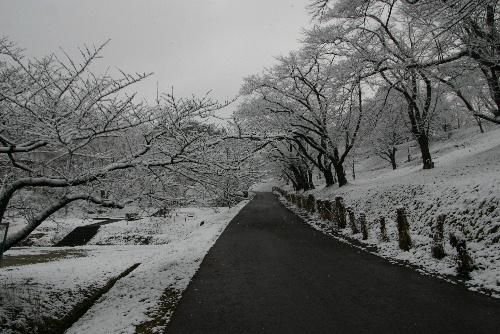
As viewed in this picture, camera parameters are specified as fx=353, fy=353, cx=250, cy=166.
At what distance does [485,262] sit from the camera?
6.39 m

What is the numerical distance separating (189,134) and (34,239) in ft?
65.8

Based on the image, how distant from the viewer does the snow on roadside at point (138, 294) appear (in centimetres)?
562

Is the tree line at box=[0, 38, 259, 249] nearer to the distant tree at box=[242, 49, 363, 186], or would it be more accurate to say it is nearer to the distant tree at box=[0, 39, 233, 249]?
the distant tree at box=[0, 39, 233, 249]

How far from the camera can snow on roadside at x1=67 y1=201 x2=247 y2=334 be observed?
562 centimetres

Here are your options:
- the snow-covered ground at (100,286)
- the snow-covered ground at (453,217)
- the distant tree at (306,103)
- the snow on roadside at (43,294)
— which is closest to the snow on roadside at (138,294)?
the snow-covered ground at (100,286)

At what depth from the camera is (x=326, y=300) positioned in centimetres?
571

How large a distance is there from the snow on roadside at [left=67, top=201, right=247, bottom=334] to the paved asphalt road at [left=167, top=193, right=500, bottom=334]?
22.2 inches

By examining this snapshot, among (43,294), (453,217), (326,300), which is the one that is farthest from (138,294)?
(453,217)

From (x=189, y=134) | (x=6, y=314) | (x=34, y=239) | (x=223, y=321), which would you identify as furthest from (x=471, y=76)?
(x=34, y=239)

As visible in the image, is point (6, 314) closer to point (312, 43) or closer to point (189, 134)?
point (189, 134)

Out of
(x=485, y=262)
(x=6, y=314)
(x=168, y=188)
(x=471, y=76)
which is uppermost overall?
(x=471, y=76)

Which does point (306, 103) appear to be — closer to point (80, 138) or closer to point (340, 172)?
point (340, 172)

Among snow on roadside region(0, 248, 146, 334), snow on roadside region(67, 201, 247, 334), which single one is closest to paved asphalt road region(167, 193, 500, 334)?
snow on roadside region(67, 201, 247, 334)

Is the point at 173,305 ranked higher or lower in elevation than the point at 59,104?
lower
